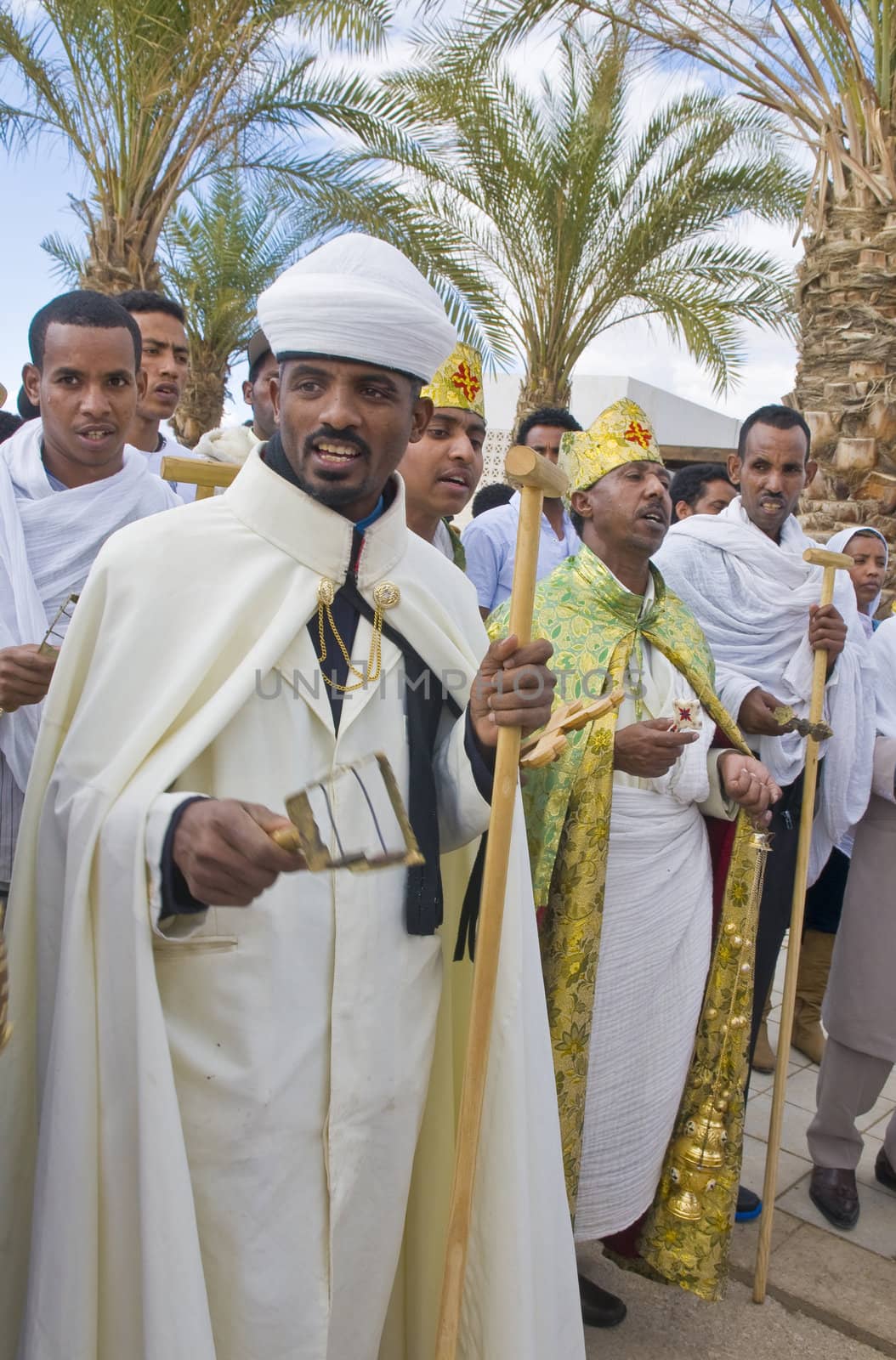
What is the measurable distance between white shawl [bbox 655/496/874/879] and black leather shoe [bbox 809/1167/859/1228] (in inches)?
45.4

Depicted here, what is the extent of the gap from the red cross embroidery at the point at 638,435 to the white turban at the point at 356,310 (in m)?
1.43

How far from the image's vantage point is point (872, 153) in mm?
7910

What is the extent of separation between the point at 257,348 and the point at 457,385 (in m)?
0.70

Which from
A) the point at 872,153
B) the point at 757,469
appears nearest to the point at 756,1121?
the point at 757,469

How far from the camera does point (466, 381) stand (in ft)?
12.4

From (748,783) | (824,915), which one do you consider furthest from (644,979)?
(824,915)

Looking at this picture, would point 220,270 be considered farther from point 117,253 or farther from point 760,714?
point 760,714

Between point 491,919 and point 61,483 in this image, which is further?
point 61,483

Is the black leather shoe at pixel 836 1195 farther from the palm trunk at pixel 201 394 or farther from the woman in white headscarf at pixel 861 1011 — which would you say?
the palm trunk at pixel 201 394

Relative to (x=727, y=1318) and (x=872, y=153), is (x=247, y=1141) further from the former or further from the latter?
(x=872, y=153)

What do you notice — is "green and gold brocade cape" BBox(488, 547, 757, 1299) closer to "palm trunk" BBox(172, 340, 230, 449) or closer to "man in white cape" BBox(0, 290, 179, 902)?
"man in white cape" BBox(0, 290, 179, 902)

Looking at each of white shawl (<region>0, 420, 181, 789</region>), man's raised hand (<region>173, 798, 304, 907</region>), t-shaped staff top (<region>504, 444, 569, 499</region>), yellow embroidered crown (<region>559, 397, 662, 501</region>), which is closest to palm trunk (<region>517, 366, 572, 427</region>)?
yellow embroidered crown (<region>559, 397, 662, 501</region>)

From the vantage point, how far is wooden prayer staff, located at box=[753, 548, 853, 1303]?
3521 millimetres

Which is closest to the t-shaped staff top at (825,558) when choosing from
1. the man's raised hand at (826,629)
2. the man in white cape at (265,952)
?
the man's raised hand at (826,629)
